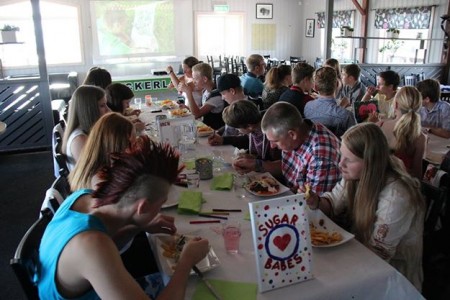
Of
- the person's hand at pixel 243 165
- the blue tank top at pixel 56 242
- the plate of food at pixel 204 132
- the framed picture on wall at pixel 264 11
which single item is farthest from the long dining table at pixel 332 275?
the framed picture on wall at pixel 264 11

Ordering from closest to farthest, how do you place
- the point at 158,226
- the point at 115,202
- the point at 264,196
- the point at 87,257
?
1. the point at 87,257
2. the point at 115,202
3. the point at 158,226
4. the point at 264,196

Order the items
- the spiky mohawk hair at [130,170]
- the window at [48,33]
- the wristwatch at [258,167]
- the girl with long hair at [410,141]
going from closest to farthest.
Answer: the spiky mohawk hair at [130,170] → the wristwatch at [258,167] → the girl with long hair at [410,141] → the window at [48,33]

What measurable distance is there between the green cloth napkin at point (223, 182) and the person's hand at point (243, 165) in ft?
0.28

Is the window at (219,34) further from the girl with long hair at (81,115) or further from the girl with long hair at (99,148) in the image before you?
the girl with long hair at (99,148)

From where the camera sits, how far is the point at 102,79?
3975mm

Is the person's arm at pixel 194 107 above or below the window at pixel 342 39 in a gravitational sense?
below

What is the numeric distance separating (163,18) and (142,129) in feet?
25.1

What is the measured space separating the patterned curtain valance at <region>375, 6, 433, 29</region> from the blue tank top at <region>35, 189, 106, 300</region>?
8557mm

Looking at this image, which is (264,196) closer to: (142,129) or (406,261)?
(406,261)

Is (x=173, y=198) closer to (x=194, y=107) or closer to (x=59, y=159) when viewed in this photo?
(x=59, y=159)

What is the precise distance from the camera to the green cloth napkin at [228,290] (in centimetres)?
126

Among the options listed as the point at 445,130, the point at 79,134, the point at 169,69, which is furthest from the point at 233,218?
the point at 169,69

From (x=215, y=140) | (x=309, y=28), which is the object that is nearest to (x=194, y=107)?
(x=215, y=140)

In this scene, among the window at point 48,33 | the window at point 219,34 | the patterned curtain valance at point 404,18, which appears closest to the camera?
the patterned curtain valance at point 404,18
